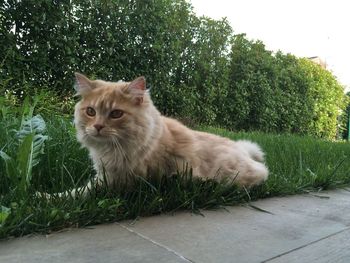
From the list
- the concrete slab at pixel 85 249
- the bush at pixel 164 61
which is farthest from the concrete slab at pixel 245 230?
the bush at pixel 164 61

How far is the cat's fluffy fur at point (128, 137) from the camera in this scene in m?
2.38

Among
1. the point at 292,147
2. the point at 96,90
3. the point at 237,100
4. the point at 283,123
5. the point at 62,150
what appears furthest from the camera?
the point at 283,123

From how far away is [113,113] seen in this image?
2.38 meters

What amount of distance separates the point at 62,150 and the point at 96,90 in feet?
2.16

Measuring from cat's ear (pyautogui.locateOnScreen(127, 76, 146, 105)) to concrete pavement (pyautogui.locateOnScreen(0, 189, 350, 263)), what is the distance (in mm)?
744

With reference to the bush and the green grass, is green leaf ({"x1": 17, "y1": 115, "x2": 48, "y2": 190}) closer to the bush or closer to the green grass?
the green grass

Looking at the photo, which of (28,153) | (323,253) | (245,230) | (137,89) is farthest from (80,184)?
(323,253)

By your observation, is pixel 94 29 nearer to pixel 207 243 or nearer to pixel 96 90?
pixel 96 90

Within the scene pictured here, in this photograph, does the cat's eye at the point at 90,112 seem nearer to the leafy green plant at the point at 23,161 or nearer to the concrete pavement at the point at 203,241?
the leafy green plant at the point at 23,161

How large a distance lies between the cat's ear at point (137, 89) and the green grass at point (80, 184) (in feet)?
1.74

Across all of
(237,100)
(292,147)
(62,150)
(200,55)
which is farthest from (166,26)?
A: (62,150)

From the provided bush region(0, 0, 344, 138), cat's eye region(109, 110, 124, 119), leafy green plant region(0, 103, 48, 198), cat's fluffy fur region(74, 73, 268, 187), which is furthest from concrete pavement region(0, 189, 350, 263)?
bush region(0, 0, 344, 138)

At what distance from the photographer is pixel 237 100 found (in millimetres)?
9523

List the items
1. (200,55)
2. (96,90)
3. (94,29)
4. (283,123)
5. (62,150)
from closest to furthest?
(96,90) < (62,150) < (94,29) < (200,55) < (283,123)
